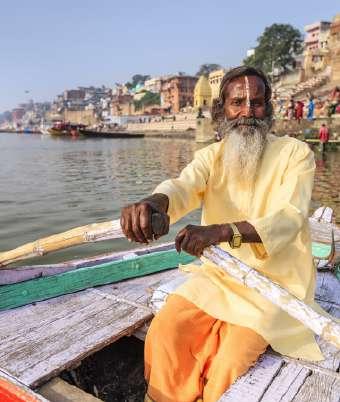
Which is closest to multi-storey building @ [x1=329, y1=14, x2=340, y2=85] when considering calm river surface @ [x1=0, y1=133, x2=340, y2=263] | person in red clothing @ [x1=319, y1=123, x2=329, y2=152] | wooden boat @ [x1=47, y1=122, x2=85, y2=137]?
person in red clothing @ [x1=319, y1=123, x2=329, y2=152]

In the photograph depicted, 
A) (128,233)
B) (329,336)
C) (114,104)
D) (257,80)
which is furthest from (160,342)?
(114,104)

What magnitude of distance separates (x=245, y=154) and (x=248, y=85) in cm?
40

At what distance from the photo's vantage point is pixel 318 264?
3.64 metres

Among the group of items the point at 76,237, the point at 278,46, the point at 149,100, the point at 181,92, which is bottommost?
the point at 76,237

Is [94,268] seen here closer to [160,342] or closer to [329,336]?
[160,342]

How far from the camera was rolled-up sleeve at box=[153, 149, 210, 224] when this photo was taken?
2195mm

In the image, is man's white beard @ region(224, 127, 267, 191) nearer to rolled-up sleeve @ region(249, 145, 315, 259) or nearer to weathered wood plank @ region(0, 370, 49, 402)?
rolled-up sleeve @ region(249, 145, 315, 259)

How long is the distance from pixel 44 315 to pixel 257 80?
2017mm

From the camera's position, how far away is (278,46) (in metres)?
59.0

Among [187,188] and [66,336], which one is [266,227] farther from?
[66,336]

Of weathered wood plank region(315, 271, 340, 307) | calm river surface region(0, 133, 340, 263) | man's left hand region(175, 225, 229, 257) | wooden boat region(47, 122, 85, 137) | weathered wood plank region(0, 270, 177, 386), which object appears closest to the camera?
Answer: man's left hand region(175, 225, 229, 257)

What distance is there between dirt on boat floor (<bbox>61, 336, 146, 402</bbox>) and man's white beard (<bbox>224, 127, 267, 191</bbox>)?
4.60ft

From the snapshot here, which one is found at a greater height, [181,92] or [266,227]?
[181,92]

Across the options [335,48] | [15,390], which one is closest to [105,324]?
[15,390]
